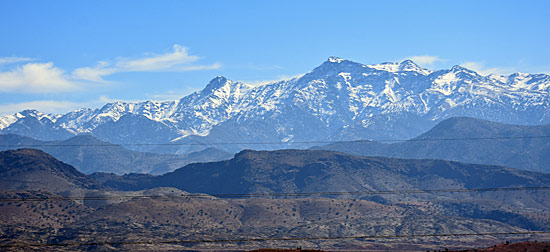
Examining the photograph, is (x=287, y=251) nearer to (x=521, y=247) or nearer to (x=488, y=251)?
(x=488, y=251)

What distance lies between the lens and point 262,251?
97.1 m

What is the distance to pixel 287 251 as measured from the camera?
320ft

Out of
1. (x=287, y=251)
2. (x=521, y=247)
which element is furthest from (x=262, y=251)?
(x=521, y=247)

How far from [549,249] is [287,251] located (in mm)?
37203

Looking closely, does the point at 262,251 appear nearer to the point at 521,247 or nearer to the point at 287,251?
the point at 287,251

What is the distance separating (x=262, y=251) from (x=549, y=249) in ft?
133

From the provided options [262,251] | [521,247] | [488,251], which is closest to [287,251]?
[262,251]

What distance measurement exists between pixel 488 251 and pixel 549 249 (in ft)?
33.5

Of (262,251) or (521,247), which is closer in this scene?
(262,251)

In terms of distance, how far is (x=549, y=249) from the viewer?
4026 inches

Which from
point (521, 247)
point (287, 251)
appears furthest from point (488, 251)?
point (287, 251)

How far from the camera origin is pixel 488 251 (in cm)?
9875

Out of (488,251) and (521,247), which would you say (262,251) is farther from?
(521,247)

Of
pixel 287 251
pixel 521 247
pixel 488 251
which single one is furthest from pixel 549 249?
pixel 287 251
